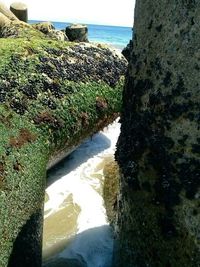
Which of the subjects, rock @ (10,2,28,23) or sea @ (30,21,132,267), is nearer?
sea @ (30,21,132,267)

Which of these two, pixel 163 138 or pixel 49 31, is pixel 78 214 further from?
pixel 49 31

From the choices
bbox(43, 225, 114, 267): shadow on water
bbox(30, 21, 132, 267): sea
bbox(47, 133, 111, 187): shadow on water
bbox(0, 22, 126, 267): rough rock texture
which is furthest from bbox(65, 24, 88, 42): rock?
bbox(43, 225, 114, 267): shadow on water

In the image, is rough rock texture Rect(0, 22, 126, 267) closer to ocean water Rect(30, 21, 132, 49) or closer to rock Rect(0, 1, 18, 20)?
rock Rect(0, 1, 18, 20)

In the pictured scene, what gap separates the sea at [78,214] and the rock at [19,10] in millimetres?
7050

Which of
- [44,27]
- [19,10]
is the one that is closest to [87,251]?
[44,27]

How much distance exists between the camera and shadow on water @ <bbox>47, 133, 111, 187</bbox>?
23.0 feet

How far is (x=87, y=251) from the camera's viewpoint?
4.94m

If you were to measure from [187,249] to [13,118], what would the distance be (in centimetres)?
186

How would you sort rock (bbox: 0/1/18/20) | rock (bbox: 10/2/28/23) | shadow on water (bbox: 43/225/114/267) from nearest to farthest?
shadow on water (bbox: 43/225/114/267), rock (bbox: 0/1/18/20), rock (bbox: 10/2/28/23)

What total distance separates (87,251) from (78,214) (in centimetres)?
86

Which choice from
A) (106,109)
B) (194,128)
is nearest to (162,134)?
(194,128)

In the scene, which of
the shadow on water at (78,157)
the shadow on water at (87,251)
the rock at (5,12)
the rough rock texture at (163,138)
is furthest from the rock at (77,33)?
the rough rock texture at (163,138)

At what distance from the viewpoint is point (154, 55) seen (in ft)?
11.1

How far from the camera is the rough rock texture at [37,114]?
12.7ft
